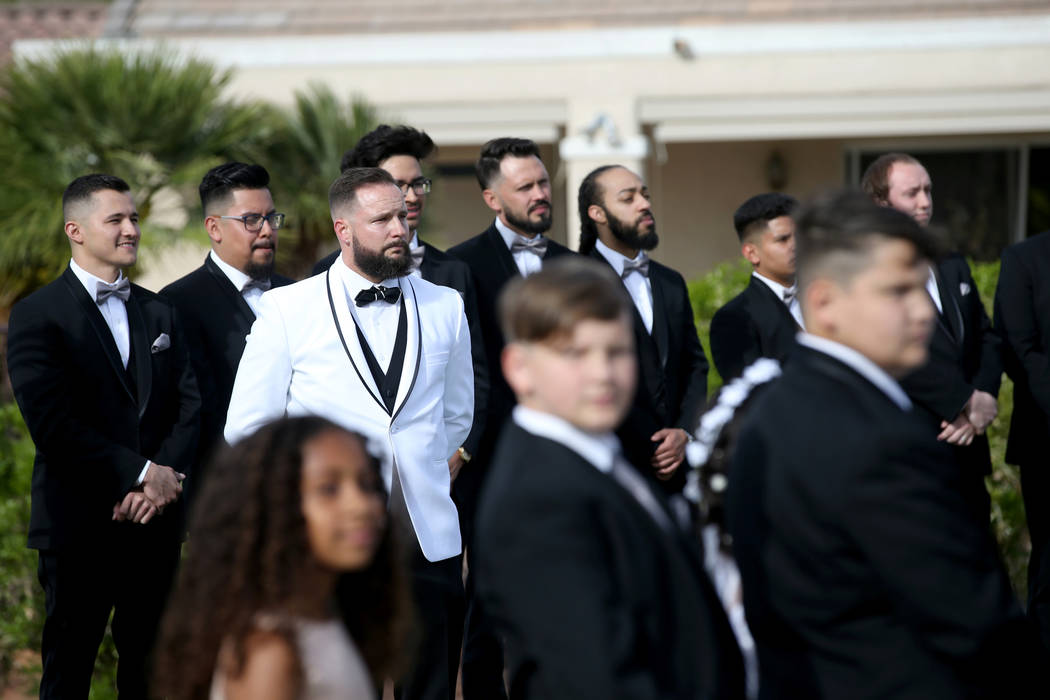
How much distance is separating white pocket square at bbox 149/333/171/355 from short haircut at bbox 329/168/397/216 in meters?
1.05

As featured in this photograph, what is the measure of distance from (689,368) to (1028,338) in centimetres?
Result: 156

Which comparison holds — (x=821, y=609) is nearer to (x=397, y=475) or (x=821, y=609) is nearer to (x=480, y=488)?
(x=397, y=475)

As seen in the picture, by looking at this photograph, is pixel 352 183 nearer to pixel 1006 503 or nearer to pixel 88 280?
pixel 88 280

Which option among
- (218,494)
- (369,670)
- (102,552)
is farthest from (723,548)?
(102,552)

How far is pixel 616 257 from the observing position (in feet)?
18.2

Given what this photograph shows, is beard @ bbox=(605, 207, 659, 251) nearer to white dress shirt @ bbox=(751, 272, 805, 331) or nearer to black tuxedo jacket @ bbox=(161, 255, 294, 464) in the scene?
white dress shirt @ bbox=(751, 272, 805, 331)

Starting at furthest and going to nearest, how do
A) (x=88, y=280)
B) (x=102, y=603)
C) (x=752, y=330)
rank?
(x=752, y=330) → (x=88, y=280) → (x=102, y=603)

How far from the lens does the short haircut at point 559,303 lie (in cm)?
241

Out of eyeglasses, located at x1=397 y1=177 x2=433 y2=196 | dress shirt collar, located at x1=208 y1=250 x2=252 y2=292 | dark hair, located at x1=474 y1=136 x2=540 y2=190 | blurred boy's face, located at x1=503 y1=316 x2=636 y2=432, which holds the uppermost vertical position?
dark hair, located at x1=474 y1=136 x2=540 y2=190

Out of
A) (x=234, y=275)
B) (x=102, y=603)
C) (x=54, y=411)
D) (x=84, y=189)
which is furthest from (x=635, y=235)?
(x=102, y=603)

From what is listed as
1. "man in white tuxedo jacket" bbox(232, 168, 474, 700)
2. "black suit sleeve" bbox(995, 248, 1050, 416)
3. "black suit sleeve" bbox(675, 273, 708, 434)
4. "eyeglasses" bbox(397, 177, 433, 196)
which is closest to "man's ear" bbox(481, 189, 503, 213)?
"eyeglasses" bbox(397, 177, 433, 196)

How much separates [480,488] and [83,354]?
69.9 inches

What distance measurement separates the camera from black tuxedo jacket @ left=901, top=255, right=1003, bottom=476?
203 inches

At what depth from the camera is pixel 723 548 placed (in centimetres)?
313
